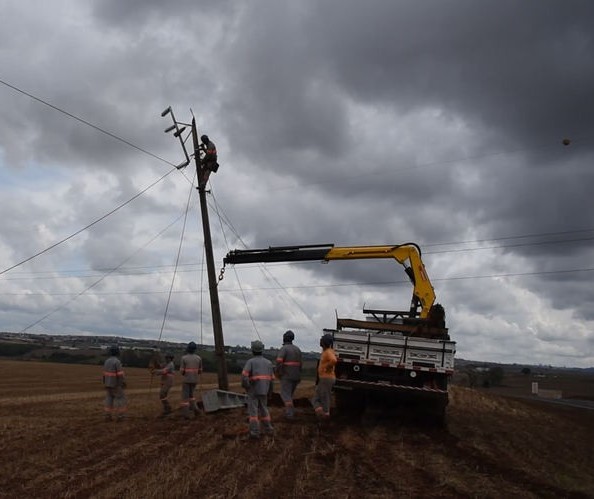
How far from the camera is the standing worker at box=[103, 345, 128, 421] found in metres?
14.5

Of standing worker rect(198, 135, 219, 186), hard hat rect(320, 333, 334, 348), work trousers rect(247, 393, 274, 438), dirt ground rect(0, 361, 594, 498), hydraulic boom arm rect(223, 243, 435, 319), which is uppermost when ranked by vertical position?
standing worker rect(198, 135, 219, 186)

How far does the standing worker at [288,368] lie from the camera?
13797mm

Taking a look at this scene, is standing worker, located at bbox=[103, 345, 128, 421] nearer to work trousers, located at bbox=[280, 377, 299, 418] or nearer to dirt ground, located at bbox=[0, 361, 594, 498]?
dirt ground, located at bbox=[0, 361, 594, 498]

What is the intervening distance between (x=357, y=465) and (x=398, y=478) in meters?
0.86

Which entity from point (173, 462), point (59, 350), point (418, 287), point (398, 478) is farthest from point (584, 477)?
point (59, 350)

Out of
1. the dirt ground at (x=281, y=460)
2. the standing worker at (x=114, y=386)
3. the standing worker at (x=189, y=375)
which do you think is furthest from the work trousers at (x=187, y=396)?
the standing worker at (x=114, y=386)

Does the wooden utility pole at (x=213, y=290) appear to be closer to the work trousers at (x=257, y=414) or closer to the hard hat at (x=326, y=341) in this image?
the hard hat at (x=326, y=341)

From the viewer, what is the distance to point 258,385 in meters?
11.6

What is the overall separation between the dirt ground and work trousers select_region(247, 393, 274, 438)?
0.22 m

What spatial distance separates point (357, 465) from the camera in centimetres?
903

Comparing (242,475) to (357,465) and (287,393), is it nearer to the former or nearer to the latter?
(357,465)

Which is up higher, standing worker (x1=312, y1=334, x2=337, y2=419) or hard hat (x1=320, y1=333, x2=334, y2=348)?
hard hat (x1=320, y1=333, x2=334, y2=348)

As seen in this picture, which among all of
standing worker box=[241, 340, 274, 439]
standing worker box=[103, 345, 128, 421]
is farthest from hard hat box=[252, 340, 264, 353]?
standing worker box=[103, 345, 128, 421]

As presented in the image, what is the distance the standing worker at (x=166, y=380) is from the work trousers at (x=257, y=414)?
4290 mm
